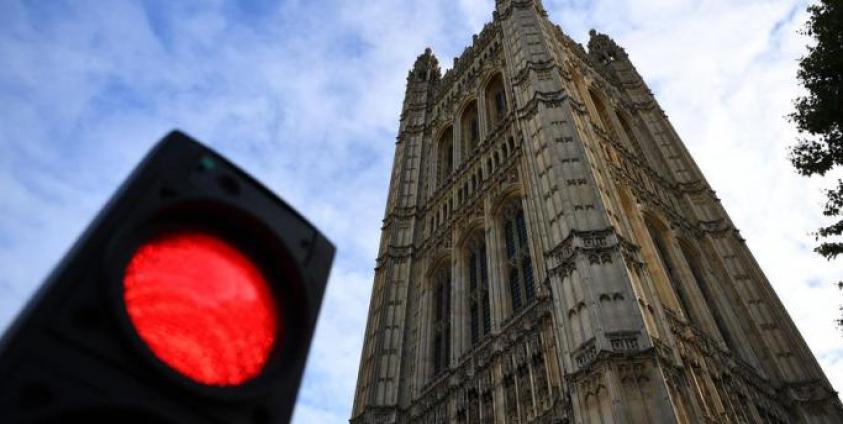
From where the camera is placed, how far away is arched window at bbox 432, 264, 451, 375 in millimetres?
20266

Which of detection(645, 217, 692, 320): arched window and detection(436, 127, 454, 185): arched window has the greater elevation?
detection(436, 127, 454, 185): arched window

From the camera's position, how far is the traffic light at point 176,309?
1.25 m

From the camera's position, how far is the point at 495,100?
108 ft

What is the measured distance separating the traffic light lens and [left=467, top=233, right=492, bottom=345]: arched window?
17.7m

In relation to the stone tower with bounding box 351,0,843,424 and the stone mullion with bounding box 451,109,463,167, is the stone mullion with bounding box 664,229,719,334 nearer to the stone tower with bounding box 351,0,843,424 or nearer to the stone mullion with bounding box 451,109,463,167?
the stone tower with bounding box 351,0,843,424

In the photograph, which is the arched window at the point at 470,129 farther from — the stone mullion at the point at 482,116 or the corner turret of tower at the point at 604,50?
the corner turret of tower at the point at 604,50

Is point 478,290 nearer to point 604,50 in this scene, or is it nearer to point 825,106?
point 825,106

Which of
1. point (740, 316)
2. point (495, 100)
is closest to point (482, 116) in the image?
point (495, 100)

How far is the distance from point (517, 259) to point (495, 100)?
14.7 meters

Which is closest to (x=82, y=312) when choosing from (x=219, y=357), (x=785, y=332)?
(x=219, y=357)

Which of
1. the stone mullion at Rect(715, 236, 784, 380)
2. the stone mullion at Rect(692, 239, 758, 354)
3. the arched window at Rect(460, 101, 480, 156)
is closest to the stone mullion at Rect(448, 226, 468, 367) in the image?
the arched window at Rect(460, 101, 480, 156)

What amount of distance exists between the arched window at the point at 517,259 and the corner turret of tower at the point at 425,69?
74.2ft

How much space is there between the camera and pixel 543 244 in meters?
17.6

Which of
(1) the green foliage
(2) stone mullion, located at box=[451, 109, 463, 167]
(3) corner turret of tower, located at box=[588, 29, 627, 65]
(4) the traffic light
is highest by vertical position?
(3) corner turret of tower, located at box=[588, 29, 627, 65]
